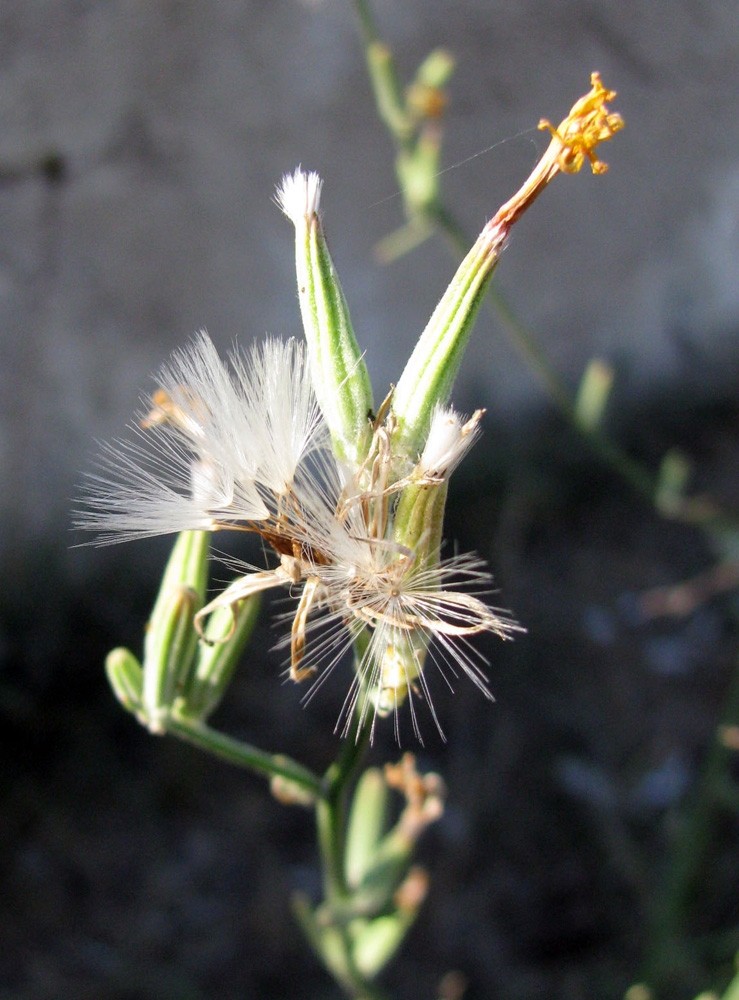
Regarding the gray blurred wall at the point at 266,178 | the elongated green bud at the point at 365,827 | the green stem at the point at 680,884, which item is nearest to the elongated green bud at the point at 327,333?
the elongated green bud at the point at 365,827

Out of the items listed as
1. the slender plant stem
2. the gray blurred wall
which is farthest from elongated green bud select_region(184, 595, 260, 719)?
the gray blurred wall

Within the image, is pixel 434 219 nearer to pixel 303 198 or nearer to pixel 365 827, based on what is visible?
pixel 303 198

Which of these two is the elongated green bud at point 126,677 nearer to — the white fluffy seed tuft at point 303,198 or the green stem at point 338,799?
the green stem at point 338,799

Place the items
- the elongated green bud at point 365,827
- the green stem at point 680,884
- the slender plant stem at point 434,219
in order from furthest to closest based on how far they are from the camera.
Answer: the green stem at point 680,884 < the slender plant stem at point 434,219 < the elongated green bud at point 365,827

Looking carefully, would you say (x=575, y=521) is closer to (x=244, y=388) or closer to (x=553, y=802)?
(x=553, y=802)

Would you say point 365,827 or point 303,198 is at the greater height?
point 303,198

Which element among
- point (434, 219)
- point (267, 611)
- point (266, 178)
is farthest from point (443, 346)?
point (266, 178)
